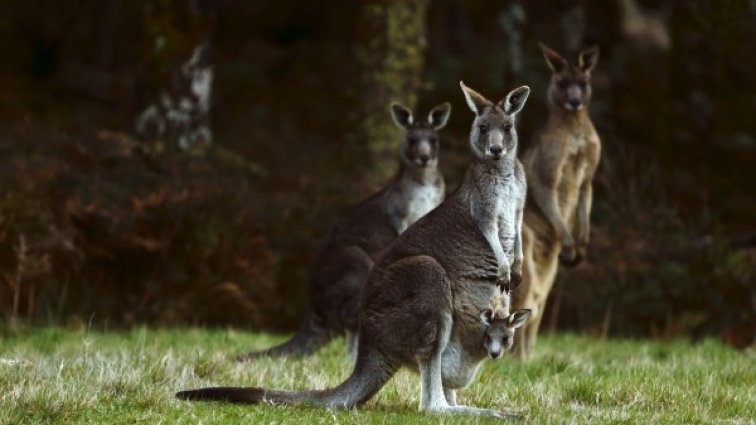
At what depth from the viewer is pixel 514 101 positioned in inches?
313

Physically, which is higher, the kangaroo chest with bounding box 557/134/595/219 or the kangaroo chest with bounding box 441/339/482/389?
the kangaroo chest with bounding box 557/134/595/219

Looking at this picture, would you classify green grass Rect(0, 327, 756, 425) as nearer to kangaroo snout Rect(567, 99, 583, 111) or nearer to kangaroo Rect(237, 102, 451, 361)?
kangaroo Rect(237, 102, 451, 361)

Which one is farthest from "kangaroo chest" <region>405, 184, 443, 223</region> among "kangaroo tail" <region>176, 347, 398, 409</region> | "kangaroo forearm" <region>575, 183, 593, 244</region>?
"kangaroo tail" <region>176, 347, 398, 409</region>

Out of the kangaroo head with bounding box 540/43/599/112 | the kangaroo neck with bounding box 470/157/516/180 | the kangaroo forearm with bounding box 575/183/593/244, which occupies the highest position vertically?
the kangaroo head with bounding box 540/43/599/112

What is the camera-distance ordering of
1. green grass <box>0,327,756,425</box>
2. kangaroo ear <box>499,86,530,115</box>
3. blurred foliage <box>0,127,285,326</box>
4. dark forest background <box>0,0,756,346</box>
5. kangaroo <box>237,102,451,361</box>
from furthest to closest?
→ 1. dark forest background <box>0,0,756,346</box>
2. blurred foliage <box>0,127,285,326</box>
3. kangaroo <box>237,102,451,361</box>
4. kangaroo ear <box>499,86,530,115</box>
5. green grass <box>0,327,756,425</box>

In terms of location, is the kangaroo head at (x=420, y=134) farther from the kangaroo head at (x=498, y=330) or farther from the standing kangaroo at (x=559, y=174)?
the kangaroo head at (x=498, y=330)

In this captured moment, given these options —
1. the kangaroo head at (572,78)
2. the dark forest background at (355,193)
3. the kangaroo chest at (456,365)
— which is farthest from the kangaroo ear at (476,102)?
the dark forest background at (355,193)

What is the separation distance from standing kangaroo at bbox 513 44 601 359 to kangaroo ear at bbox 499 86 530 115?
9.00 feet

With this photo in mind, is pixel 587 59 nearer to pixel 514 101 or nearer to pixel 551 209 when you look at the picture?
pixel 551 209

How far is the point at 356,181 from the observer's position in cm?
1431

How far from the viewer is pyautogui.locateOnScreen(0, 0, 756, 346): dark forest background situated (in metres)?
12.7

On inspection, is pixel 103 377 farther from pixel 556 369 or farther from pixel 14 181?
pixel 14 181

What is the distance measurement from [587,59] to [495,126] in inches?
132

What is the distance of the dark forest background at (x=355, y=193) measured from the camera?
1270 cm
